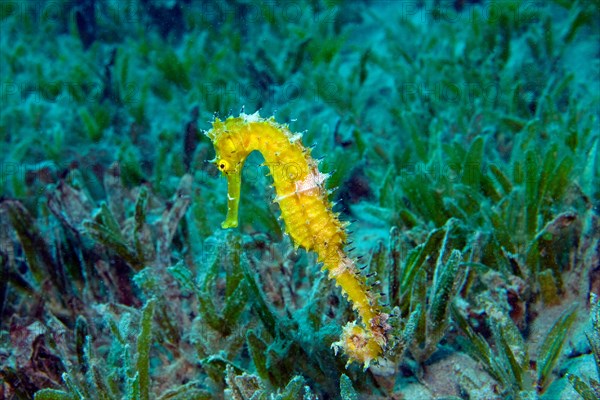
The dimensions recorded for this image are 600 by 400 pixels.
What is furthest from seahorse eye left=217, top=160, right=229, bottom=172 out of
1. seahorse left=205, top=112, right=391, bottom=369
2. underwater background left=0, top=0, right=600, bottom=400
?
underwater background left=0, top=0, right=600, bottom=400

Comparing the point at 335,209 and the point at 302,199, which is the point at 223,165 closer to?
the point at 302,199

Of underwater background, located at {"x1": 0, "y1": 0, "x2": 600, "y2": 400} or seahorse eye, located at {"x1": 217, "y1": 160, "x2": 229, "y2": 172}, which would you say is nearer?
seahorse eye, located at {"x1": 217, "y1": 160, "x2": 229, "y2": 172}

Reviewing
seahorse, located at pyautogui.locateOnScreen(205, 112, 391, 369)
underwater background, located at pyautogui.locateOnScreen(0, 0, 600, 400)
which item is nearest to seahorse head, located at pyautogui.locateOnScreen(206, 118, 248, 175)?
seahorse, located at pyautogui.locateOnScreen(205, 112, 391, 369)

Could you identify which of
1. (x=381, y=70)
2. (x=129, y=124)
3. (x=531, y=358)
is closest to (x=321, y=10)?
(x=381, y=70)

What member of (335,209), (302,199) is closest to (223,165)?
(302,199)

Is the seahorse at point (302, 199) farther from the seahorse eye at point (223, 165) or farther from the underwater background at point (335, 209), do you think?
the underwater background at point (335, 209)

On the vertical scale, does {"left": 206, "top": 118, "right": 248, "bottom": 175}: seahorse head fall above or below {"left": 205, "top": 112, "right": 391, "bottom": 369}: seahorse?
above

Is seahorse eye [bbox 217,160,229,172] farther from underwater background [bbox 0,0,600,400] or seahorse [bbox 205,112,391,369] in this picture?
underwater background [bbox 0,0,600,400]
